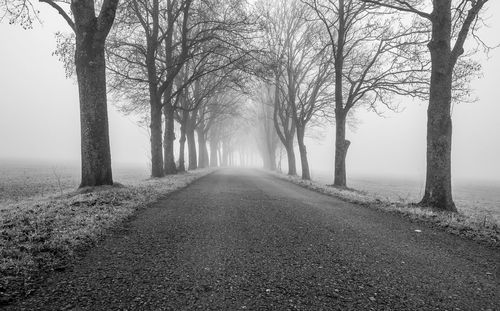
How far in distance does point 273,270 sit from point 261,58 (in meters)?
15.1

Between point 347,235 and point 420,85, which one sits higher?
point 420,85

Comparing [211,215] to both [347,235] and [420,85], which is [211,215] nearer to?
[347,235]

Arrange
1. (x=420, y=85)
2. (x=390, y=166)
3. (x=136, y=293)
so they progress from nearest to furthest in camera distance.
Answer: (x=136, y=293) → (x=420, y=85) → (x=390, y=166)

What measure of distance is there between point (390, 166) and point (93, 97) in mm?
127489

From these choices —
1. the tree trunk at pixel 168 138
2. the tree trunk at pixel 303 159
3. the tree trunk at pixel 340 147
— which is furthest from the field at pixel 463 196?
A: the tree trunk at pixel 168 138

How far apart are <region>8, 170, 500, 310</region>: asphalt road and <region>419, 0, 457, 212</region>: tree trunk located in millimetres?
3078

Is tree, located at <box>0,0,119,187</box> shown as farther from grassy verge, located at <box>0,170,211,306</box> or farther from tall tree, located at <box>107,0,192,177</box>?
tall tree, located at <box>107,0,192,177</box>

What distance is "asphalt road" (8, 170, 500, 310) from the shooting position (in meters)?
2.82

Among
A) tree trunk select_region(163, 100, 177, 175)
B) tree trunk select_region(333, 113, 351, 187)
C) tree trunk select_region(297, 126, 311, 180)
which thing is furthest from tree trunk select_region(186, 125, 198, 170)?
tree trunk select_region(333, 113, 351, 187)

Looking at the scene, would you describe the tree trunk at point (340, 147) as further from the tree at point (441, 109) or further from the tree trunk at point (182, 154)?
the tree trunk at point (182, 154)

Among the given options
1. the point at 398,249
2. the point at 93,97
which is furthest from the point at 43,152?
the point at 398,249

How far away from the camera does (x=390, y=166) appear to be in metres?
120

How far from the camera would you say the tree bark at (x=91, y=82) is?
918 centimetres

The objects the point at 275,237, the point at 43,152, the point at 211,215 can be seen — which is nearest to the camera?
the point at 275,237
